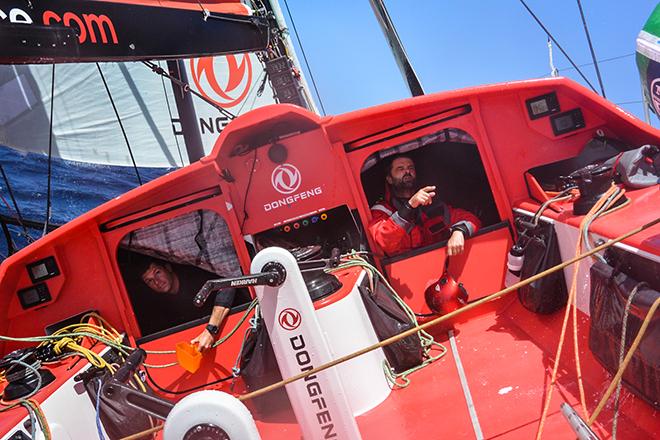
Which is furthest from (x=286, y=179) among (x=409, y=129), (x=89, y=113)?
(x=89, y=113)

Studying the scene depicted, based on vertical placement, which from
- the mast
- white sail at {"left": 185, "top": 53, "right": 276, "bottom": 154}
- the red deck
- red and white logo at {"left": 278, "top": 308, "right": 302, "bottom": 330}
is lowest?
the red deck

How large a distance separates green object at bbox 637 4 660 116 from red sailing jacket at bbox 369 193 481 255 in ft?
4.55

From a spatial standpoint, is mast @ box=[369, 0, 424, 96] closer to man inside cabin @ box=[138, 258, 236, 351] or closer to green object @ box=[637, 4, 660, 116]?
man inside cabin @ box=[138, 258, 236, 351]

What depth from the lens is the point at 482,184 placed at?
4285 millimetres

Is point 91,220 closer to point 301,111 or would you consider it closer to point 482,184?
point 301,111

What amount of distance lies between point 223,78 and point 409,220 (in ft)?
29.8

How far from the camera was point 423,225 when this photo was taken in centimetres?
423

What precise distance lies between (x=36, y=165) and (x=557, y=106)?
996 cm

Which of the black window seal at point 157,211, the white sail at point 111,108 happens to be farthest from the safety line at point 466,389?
the white sail at point 111,108

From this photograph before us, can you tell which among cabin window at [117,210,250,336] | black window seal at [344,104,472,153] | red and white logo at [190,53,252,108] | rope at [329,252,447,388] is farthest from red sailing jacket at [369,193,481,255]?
red and white logo at [190,53,252,108]

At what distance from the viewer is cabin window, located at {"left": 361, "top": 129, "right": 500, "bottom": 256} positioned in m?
4.27

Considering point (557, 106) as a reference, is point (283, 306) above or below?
below

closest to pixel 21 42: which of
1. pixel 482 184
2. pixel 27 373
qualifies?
pixel 27 373

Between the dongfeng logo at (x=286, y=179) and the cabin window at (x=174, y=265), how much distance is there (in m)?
0.52
